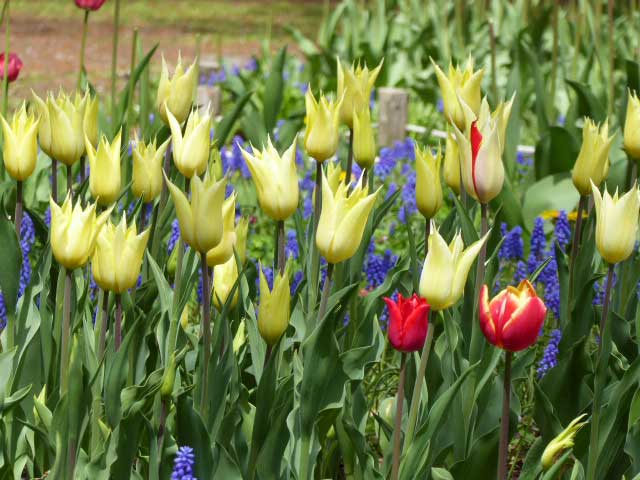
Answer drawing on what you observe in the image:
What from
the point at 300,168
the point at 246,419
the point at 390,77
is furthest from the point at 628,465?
the point at 390,77

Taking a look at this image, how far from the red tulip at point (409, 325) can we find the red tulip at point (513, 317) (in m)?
0.09

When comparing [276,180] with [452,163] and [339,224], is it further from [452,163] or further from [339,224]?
[452,163]

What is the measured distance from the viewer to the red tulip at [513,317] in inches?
58.7

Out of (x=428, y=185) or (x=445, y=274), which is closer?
(x=445, y=274)

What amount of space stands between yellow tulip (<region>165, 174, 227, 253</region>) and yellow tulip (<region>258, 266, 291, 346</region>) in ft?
0.31

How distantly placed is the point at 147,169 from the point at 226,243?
0.34 meters

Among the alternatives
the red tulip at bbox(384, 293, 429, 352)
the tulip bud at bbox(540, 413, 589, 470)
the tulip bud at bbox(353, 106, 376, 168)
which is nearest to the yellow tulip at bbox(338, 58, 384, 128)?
the tulip bud at bbox(353, 106, 376, 168)

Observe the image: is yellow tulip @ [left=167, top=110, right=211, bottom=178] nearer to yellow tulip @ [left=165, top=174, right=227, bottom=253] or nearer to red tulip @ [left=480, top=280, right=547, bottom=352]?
yellow tulip @ [left=165, top=174, right=227, bottom=253]

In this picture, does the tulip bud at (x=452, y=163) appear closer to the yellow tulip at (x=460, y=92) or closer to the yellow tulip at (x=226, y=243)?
the yellow tulip at (x=460, y=92)

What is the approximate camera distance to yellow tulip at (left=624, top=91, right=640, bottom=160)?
2.12 m

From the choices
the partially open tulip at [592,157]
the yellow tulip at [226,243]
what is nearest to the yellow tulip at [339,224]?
the yellow tulip at [226,243]

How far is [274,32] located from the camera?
10648mm

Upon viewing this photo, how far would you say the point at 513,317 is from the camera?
1493 mm

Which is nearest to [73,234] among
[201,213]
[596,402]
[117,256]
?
[117,256]
